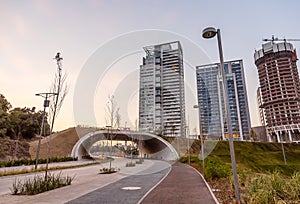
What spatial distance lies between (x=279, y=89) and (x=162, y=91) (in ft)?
186

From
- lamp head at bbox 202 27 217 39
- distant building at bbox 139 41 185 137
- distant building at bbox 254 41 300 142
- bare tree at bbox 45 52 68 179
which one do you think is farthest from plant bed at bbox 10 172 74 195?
distant building at bbox 254 41 300 142

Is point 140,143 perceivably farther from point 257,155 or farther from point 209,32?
point 209,32

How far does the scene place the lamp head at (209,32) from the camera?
249 inches

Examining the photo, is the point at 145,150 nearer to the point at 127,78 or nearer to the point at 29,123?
the point at 29,123

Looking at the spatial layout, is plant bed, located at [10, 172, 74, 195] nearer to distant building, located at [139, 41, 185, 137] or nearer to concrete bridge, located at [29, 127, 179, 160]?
concrete bridge, located at [29, 127, 179, 160]

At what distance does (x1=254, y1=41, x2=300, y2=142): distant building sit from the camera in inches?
3238

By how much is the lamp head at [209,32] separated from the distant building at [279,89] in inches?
3591

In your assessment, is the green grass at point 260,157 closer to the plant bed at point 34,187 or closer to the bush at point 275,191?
the bush at point 275,191

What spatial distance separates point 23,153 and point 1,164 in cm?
2251

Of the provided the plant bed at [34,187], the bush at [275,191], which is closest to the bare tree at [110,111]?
the plant bed at [34,187]

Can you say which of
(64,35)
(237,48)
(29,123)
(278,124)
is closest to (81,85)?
(64,35)

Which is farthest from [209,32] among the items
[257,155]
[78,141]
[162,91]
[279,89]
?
[279,89]

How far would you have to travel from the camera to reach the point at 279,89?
3573 inches

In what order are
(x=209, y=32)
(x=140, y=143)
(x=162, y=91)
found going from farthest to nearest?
(x=162, y=91), (x=140, y=143), (x=209, y=32)
